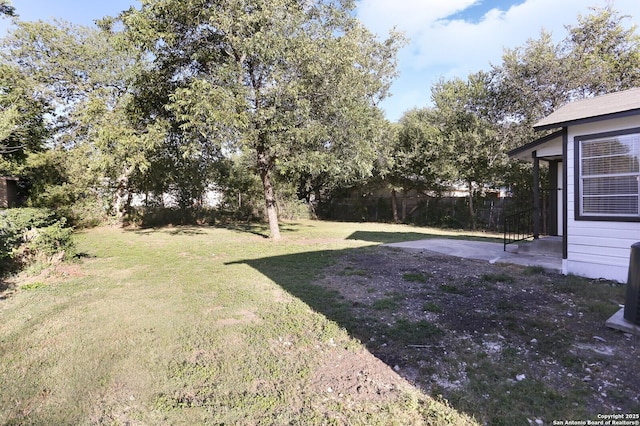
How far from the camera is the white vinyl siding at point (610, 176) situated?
5449 millimetres

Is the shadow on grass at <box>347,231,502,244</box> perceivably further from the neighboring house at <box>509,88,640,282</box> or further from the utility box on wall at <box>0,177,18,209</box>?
the utility box on wall at <box>0,177,18,209</box>

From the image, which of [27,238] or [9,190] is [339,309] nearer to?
[27,238]

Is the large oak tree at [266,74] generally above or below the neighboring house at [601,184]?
above

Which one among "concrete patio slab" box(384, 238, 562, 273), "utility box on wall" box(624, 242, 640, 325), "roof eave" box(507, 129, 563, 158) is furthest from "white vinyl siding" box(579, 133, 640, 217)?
"utility box on wall" box(624, 242, 640, 325)

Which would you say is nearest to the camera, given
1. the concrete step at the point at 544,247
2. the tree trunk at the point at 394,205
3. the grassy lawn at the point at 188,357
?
the grassy lawn at the point at 188,357

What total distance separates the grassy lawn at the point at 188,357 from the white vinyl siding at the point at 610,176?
467cm

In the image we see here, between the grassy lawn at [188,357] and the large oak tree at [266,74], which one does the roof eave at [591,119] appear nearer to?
the grassy lawn at [188,357]

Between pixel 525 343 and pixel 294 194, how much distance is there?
61.7ft

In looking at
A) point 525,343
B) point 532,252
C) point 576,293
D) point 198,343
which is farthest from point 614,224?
point 198,343

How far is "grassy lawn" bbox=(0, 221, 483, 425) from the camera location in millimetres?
2393

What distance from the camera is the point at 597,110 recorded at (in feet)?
19.1

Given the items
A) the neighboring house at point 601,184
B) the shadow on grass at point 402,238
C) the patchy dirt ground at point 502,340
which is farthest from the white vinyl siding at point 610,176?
the shadow on grass at point 402,238

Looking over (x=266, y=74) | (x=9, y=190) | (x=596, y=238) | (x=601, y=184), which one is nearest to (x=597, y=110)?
(x=601, y=184)

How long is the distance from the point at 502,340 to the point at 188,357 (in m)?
3.04
